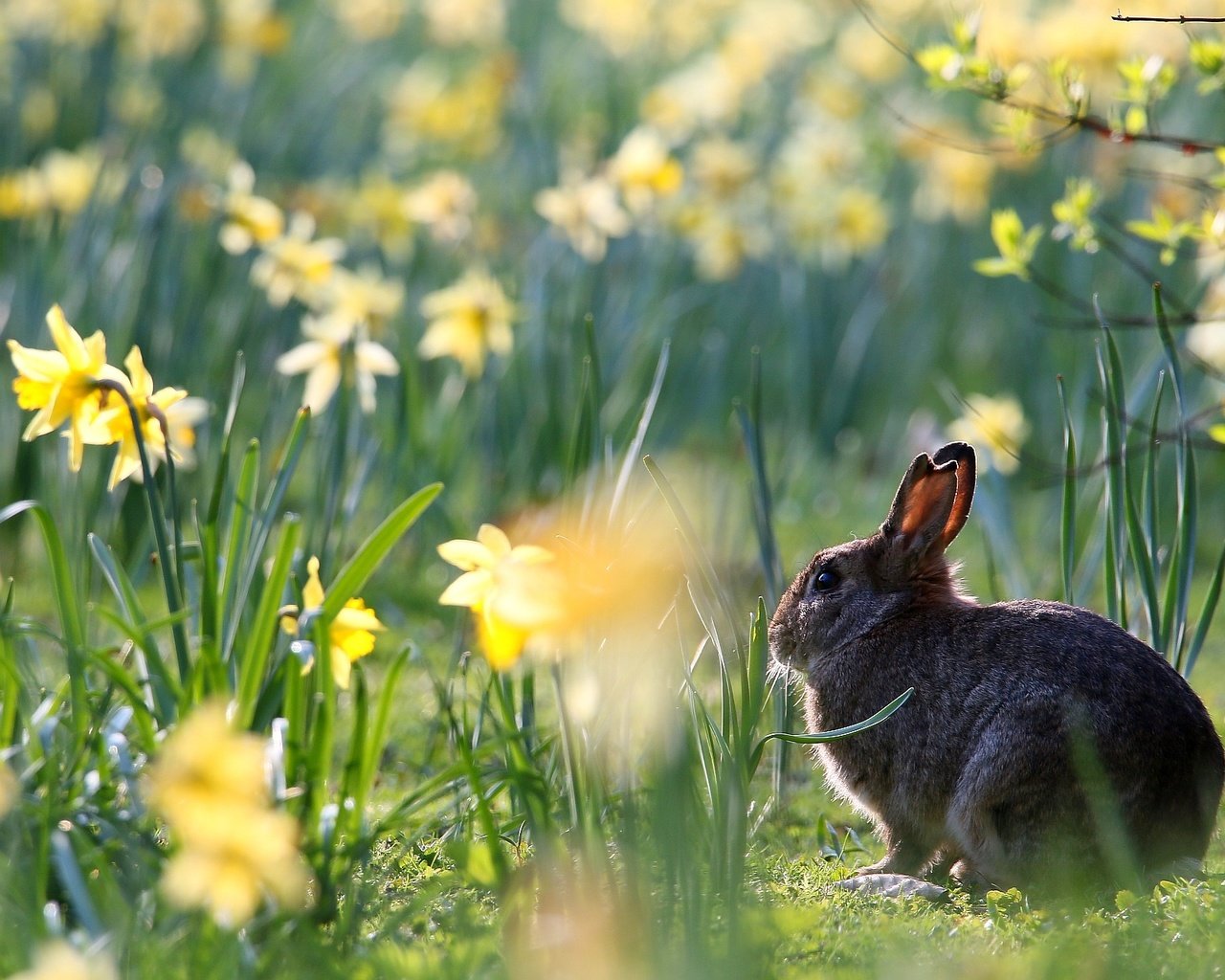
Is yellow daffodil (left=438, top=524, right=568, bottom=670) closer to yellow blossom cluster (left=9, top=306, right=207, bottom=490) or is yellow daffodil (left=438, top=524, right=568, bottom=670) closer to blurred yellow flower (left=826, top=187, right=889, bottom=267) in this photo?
yellow blossom cluster (left=9, top=306, right=207, bottom=490)

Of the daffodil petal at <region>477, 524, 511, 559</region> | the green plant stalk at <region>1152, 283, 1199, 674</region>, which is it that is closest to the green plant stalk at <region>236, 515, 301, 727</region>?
the daffodil petal at <region>477, 524, 511, 559</region>

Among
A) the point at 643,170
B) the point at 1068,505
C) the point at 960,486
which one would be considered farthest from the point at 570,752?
the point at 643,170

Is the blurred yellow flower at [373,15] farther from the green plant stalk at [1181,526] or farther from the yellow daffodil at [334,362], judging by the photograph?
the green plant stalk at [1181,526]

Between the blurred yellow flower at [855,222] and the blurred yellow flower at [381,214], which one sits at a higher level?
the blurred yellow flower at [381,214]

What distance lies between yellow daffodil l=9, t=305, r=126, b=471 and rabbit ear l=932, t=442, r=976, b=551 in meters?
1.58

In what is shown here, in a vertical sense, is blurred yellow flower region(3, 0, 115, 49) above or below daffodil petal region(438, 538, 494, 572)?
above

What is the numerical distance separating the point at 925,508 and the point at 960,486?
93 millimetres

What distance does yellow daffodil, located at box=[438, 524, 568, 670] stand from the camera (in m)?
2.02

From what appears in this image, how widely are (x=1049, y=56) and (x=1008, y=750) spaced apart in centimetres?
402

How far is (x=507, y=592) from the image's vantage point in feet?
6.72

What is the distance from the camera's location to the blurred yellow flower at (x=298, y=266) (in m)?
4.36

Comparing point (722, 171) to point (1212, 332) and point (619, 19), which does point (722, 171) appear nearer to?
point (619, 19)

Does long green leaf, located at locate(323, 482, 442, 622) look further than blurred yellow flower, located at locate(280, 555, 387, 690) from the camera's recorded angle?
No

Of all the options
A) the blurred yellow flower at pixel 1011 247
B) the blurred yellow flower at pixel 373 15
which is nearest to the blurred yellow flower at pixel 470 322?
the blurred yellow flower at pixel 1011 247
